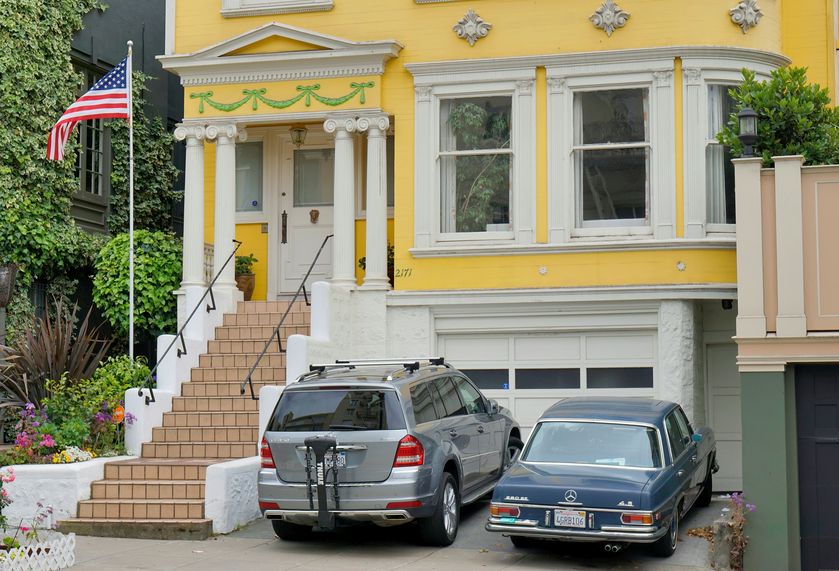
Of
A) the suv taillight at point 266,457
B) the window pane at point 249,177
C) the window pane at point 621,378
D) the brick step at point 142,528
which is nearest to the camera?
the suv taillight at point 266,457

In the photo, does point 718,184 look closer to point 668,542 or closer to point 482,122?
point 482,122

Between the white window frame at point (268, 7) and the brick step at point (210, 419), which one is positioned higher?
the white window frame at point (268, 7)

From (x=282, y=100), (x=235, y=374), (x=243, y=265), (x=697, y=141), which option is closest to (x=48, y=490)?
(x=235, y=374)

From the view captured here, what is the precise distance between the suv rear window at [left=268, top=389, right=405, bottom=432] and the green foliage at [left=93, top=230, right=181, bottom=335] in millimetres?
6186

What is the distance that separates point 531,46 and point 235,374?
630 cm

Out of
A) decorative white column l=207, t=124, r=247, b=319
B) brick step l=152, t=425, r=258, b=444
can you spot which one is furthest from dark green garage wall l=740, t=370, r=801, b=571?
decorative white column l=207, t=124, r=247, b=319

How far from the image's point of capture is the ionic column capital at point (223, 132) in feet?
56.7

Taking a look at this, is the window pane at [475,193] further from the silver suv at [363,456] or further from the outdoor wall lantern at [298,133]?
the silver suv at [363,456]

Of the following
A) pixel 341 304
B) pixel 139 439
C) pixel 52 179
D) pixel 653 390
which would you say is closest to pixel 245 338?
pixel 341 304

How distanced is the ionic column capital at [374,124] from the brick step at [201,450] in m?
4.99

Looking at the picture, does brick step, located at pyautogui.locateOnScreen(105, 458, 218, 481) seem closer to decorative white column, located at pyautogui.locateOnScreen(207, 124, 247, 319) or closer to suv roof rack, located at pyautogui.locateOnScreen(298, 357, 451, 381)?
suv roof rack, located at pyautogui.locateOnScreen(298, 357, 451, 381)

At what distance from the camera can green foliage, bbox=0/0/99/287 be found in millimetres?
17000

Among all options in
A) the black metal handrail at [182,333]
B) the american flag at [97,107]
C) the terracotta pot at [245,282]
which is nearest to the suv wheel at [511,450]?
the black metal handrail at [182,333]

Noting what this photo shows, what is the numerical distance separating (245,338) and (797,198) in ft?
26.4
